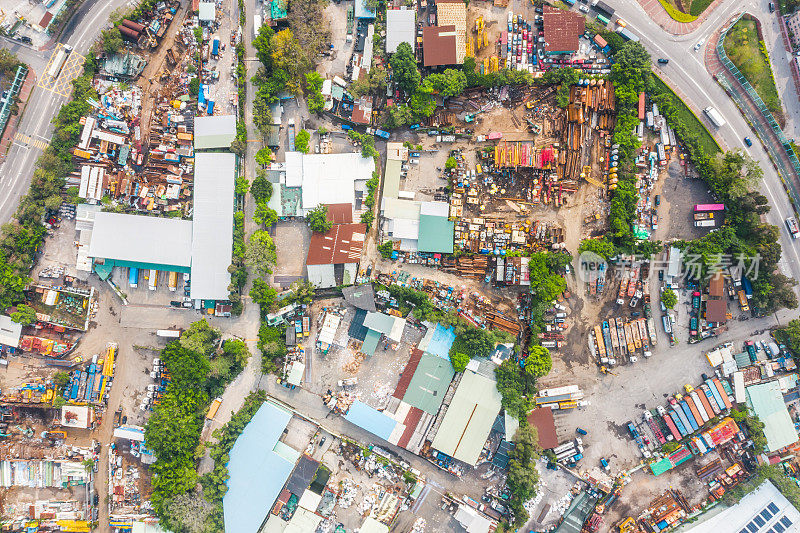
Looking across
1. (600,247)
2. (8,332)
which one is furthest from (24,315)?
(600,247)

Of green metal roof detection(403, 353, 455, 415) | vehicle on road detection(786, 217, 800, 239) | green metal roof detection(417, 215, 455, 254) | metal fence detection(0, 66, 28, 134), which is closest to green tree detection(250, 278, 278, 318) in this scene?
green metal roof detection(417, 215, 455, 254)

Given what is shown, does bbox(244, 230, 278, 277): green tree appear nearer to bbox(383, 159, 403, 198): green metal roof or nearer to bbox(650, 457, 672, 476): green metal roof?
bbox(383, 159, 403, 198): green metal roof

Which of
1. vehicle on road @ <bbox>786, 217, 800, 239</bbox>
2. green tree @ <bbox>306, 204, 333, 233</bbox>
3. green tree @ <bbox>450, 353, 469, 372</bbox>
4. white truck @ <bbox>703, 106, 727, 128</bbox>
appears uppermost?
white truck @ <bbox>703, 106, 727, 128</bbox>

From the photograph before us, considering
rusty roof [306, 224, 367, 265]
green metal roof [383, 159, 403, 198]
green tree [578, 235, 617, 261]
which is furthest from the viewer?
green metal roof [383, 159, 403, 198]

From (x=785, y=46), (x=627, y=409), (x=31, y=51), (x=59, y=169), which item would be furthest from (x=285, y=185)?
(x=785, y=46)

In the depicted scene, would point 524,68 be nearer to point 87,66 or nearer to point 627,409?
point 627,409

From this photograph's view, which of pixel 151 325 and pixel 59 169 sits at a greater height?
pixel 59 169
